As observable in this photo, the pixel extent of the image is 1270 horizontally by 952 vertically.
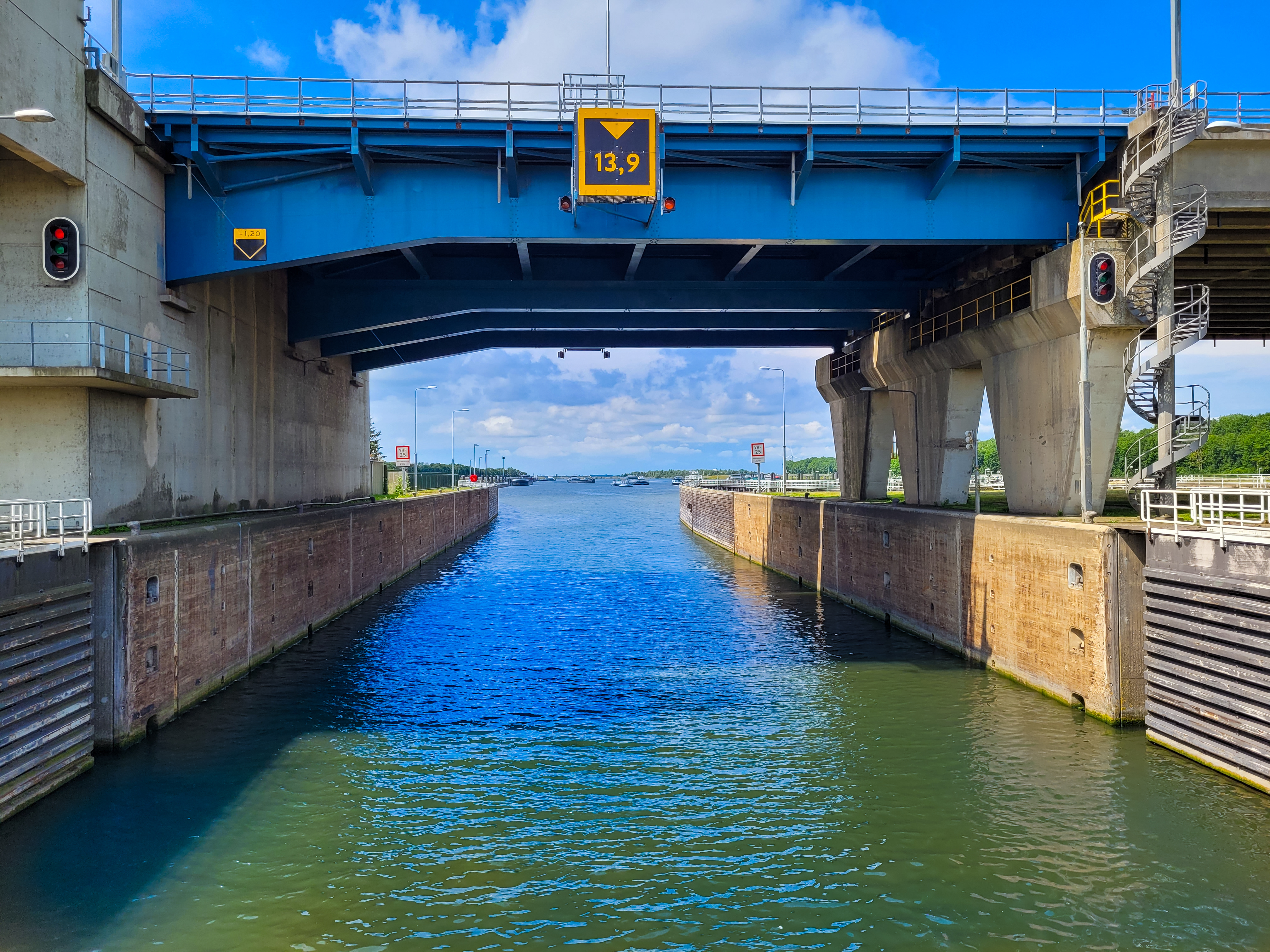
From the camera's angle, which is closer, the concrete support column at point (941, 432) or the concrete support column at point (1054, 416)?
the concrete support column at point (1054, 416)

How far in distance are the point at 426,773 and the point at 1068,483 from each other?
1847 cm

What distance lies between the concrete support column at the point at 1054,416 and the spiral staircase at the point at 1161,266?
582 mm

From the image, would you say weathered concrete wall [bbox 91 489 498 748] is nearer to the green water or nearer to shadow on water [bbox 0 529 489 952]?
shadow on water [bbox 0 529 489 952]

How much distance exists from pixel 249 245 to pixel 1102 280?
2265 centimetres

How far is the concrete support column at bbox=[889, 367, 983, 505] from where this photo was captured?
107 feet

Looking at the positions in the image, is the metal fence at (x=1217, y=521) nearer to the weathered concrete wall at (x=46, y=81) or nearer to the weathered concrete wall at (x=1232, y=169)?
the weathered concrete wall at (x=1232, y=169)

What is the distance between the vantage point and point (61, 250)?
64.7 ft

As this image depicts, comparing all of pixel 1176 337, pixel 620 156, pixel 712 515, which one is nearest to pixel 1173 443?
pixel 1176 337

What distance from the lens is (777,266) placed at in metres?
33.8

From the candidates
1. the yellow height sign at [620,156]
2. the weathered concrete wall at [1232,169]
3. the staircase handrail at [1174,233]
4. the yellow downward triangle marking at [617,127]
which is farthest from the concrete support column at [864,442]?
the yellow downward triangle marking at [617,127]

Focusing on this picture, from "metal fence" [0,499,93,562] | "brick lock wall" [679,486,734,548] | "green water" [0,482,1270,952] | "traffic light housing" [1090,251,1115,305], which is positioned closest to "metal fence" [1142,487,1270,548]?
"green water" [0,482,1270,952]

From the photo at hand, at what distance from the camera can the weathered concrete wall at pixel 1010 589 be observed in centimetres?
1869

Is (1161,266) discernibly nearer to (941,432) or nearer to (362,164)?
(941,432)

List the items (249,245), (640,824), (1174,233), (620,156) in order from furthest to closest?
(249,245) → (620,156) → (1174,233) → (640,824)
